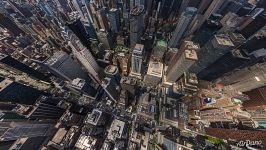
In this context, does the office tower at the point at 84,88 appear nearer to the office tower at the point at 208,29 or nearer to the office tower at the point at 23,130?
the office tower at the point at 23,130

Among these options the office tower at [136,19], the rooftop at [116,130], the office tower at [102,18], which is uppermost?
the office tower at [102,18]

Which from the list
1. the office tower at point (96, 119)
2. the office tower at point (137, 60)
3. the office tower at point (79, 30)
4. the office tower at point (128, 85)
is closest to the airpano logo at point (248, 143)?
→ the office tower at point (128, 85)

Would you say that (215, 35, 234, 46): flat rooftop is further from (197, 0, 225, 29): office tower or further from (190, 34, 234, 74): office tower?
(197, 0, 225, 29): office tower

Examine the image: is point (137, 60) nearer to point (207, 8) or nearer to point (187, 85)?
point (187, 85)

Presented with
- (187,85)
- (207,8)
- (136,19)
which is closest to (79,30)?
(136,19)

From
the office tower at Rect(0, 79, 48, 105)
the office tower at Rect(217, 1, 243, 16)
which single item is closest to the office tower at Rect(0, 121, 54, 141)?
the office tower at Rect(0, 79, 48, 105)

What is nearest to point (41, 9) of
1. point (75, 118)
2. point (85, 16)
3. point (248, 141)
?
point (85, 16)
